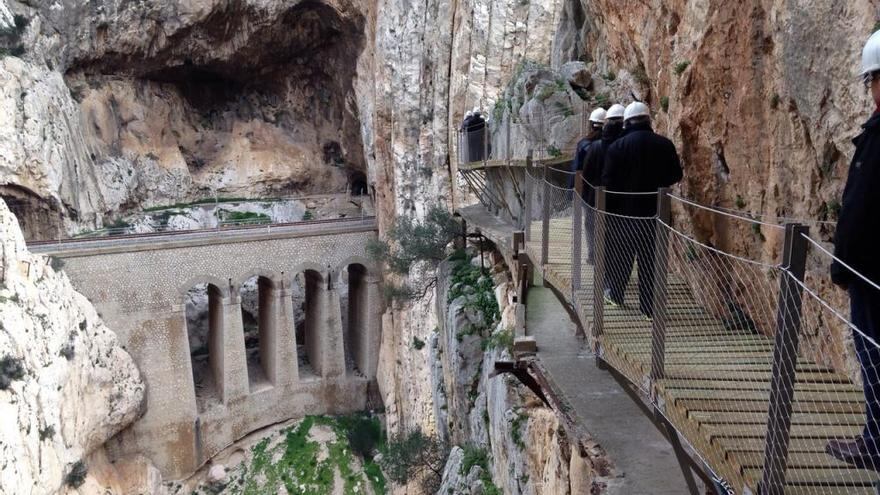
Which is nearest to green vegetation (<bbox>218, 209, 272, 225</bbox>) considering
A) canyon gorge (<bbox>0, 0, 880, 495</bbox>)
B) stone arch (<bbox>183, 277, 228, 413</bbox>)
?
canyon gorge (<bbox>0, 0, 880, 495</bbox>)

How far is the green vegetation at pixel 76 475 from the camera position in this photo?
16.2 meters

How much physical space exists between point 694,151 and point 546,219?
1.57m

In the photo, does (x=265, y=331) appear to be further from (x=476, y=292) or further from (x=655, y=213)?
(x=655, y=213)

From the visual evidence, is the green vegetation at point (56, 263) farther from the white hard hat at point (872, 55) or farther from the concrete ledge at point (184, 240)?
the white hard hat at point (872, 55)

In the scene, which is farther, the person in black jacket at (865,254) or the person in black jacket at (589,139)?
the person in black jacket at (589,139)

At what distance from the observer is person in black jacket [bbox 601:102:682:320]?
465cm

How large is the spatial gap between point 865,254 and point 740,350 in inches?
61.7

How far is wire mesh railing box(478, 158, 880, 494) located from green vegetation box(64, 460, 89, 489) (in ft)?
52.6

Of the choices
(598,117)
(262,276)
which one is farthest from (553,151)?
(262,276)

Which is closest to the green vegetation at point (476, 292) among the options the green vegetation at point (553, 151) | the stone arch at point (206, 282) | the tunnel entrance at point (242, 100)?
the green vegetation at point (553, 151)

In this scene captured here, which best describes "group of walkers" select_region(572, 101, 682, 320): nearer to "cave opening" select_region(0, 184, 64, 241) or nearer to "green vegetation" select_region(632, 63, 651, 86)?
"green vegetation" select_region(632, 63, 651, 86)

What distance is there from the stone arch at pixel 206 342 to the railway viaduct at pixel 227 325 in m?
0.09

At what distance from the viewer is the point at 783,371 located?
8.03 feet

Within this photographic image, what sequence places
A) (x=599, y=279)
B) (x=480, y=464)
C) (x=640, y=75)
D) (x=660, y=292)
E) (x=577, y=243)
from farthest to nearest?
1. (x=480, y=464)
2. (x=640, y=75)
3. (x=577, y=243)
4. (x=599, y=279)
5. (x=660, y=292)
